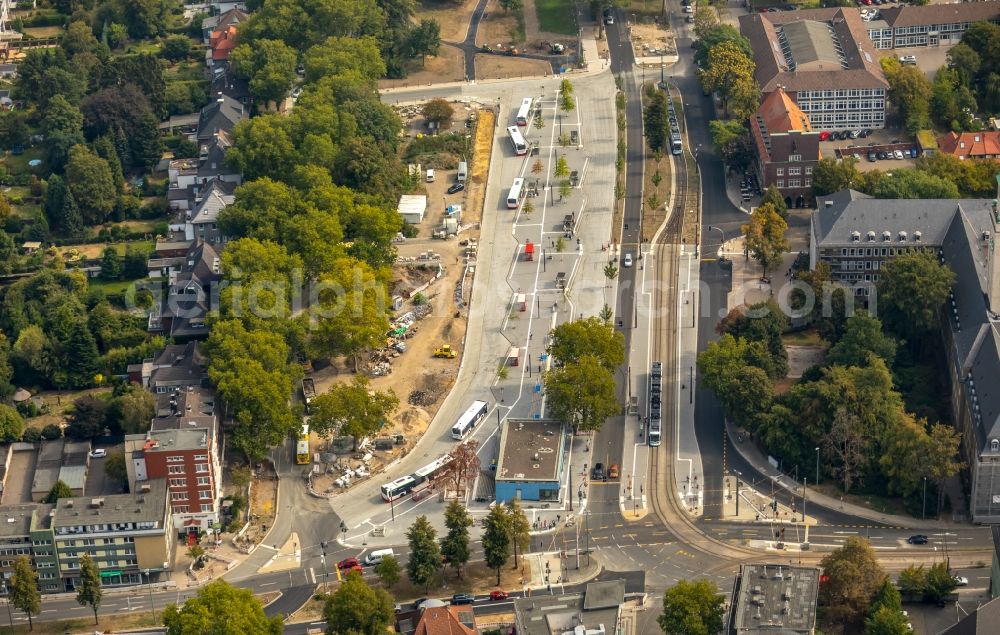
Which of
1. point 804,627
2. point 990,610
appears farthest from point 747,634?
point 990,610

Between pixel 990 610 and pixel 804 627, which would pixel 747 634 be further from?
pixel 990 610
